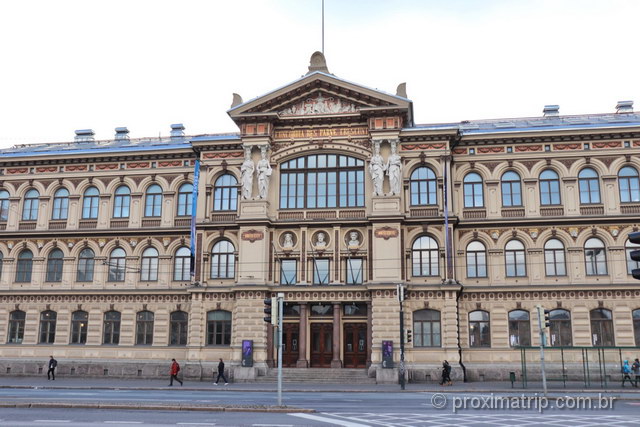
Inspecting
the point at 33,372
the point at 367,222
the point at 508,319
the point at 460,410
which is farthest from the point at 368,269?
the point at 33,372

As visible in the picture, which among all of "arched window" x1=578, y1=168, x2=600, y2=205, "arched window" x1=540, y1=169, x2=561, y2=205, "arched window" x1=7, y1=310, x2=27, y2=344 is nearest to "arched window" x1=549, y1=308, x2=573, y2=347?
"arched window" x1=540, y1=169, x2=561, y2=205

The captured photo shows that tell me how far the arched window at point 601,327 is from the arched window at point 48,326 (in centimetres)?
3721

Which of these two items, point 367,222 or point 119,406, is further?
point 367,222

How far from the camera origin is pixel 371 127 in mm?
44844

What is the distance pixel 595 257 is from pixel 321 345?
18.9 meters

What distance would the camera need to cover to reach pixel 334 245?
43.9m

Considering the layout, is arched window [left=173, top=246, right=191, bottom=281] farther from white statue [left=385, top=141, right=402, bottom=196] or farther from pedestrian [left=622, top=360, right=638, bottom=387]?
pedestrian [left=622, top=360, right=638, bottom=387]

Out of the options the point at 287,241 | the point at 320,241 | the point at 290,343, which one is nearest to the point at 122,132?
the point at 287,241

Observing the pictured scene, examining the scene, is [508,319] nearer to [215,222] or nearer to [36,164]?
[215,222]

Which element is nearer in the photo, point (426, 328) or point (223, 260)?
point (426, 328)

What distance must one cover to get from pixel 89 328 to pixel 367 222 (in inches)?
843

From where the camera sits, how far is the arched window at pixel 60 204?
49.2 metres

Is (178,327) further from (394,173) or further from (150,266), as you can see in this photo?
(394,173)

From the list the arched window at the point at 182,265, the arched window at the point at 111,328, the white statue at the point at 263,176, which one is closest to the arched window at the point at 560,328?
the white statue at the point at 263,176
